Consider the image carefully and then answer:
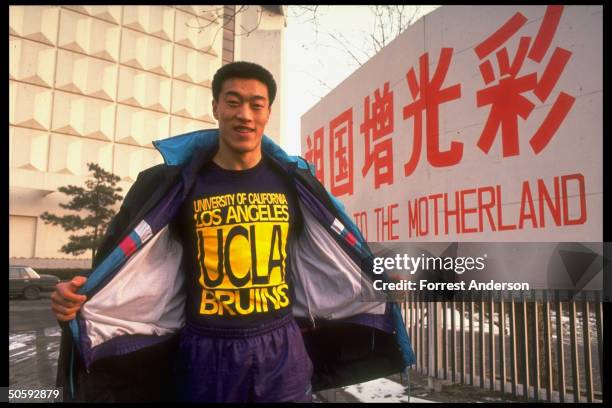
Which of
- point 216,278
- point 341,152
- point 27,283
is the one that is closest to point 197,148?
point 216,278

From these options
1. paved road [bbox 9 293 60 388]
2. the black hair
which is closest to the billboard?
the black hair

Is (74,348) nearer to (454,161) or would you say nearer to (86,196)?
(454,161)

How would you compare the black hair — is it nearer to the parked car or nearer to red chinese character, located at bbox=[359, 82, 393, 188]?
red chinese character, located at bbox=[359, 82, 393, 188]

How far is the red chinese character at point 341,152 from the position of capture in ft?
13.7

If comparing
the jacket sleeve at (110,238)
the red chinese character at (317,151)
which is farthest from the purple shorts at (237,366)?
the red chinese character at (317,151)

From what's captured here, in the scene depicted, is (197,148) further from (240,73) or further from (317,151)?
Answer: (317,151)

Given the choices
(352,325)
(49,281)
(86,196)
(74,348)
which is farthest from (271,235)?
(86,196)

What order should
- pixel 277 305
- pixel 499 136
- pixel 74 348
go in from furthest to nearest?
pixel 499 136, pixel 277 305, pixel 74 348

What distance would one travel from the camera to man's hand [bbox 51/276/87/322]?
1.74m

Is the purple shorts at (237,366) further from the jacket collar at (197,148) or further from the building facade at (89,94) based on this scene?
the building facade at (89,94)

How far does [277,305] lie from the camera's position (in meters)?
2.00

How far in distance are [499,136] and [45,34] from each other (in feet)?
73.7

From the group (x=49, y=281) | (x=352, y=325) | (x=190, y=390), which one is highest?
(x=352, y=325)

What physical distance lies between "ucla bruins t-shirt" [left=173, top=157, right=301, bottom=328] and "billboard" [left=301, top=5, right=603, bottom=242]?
Result: 135cm
